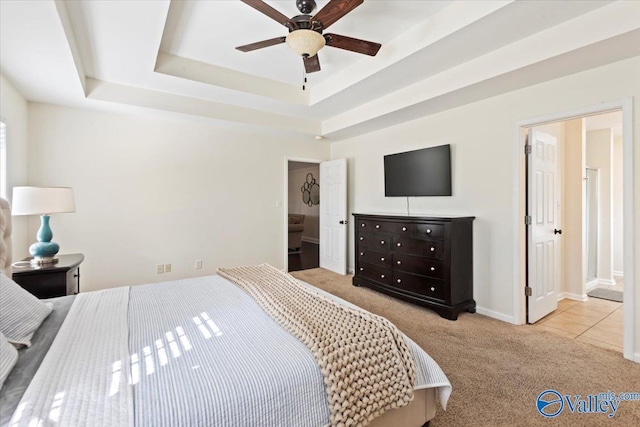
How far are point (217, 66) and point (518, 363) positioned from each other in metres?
3.97

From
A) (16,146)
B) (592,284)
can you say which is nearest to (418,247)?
(592,284)

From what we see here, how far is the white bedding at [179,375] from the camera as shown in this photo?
854mm

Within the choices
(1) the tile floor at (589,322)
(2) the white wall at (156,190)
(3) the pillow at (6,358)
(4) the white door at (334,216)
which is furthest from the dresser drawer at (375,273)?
(3) the pillow at (6,358)

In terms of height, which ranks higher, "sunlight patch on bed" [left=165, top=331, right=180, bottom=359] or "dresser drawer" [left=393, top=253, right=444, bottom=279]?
"sunlight patch on bed" [left=165, top=331, right=180, bottom=359]

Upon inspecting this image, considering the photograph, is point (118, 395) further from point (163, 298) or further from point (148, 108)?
point (148, 108)

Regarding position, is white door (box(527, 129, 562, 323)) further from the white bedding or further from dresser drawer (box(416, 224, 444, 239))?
the white bedding

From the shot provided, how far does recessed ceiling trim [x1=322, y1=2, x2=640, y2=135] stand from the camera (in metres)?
1.90

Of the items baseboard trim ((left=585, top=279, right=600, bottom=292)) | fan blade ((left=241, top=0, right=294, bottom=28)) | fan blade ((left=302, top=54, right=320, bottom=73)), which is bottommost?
baseboard trim ((left=585, top=279, right=600, bottom=292))

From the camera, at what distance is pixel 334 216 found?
5145 millimetres

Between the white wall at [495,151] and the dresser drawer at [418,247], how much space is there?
0.51 m

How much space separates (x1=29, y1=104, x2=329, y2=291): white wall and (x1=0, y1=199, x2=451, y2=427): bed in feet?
7.33

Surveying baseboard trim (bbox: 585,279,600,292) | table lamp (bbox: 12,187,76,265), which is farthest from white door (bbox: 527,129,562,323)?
table lamp (bbox: 12,187,76,265)

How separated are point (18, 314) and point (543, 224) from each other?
4153 millimetres

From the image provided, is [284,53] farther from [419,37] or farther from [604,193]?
[604,193]
